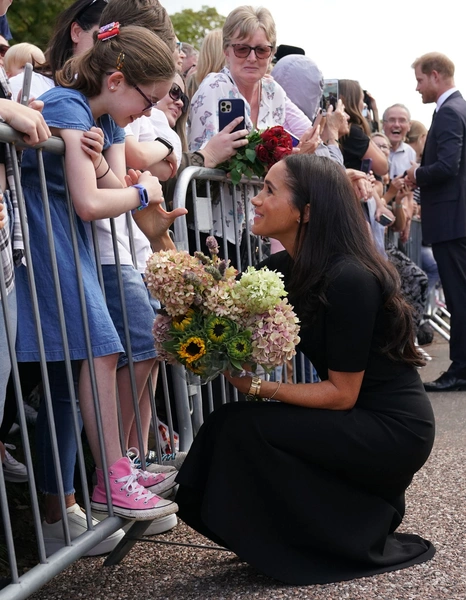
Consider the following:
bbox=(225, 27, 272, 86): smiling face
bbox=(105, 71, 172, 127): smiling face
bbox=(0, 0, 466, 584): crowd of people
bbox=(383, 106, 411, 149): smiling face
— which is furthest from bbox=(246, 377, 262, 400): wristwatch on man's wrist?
bbox=(383, 106, 411, 149): smiling face

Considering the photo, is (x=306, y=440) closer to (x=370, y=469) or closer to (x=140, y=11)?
(x=370, y=469)

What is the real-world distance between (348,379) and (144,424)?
2.95ft

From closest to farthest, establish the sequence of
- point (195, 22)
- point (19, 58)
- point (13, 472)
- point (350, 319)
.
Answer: point (350, 319), point (13, 472), point (19, 58), point (195, 22)

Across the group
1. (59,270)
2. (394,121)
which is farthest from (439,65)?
(59,270)

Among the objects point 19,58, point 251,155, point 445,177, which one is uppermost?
point 19,58

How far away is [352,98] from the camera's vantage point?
748 cm

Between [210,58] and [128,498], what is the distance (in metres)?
3.36

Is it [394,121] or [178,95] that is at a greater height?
[394,121]

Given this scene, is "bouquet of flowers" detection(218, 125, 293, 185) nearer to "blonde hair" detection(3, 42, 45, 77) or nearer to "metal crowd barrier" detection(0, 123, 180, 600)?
"metal crowd barrier" detection(0, 123, 180, 600)

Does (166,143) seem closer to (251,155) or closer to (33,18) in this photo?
(251,155)

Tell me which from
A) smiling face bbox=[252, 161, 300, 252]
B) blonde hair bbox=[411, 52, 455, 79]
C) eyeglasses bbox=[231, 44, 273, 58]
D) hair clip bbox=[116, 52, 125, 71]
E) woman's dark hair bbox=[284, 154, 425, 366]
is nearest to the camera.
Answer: hair clip bbox=[116, 52, 125, 71]

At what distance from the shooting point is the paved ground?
3.26 m

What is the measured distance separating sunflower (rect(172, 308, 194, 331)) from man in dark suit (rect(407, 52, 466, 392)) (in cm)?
463

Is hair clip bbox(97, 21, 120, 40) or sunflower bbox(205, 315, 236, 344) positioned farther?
hair clip bbox(97, 21, 120, 40)
